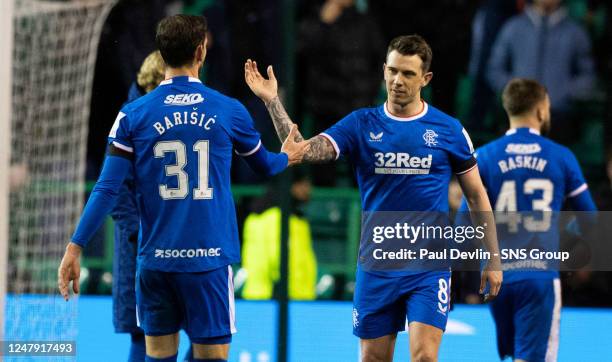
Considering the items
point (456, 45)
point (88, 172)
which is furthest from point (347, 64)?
point (88, 172)

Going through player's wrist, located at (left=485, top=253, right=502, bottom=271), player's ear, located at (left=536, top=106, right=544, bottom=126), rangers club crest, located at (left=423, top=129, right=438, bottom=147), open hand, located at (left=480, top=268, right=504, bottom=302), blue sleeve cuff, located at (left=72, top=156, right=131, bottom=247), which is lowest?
open hand, located at (left=480, top=268, right=504, bottom=302)

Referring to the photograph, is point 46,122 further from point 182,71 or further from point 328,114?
point 182,71

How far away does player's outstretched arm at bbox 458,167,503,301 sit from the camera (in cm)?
512

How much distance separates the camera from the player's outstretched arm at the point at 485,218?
5.12 m

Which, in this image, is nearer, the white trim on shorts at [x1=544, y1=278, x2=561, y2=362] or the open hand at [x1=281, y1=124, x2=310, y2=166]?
the open hand at [x1=281, y1=124, x2=310, y2=166]

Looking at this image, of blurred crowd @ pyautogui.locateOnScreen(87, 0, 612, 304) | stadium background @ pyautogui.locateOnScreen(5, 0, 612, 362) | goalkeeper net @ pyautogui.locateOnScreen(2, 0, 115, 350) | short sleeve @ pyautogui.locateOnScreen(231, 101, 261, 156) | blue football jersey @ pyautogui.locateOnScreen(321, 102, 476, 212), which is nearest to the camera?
short sleeve @ pyautogui.locateOnScreen(231, 101, 261, 156)

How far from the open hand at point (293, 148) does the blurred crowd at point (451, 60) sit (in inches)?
101

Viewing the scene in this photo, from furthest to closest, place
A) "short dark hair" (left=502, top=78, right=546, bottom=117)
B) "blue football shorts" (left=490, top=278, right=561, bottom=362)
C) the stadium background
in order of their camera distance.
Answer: the stadium background < "short dark hair" (left=502, top=78, right=546, bottom=117) < "blue football shorts" (left=490, top=278, right=561, bottom=362)

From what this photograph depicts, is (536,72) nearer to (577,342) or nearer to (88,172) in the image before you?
(577,342)

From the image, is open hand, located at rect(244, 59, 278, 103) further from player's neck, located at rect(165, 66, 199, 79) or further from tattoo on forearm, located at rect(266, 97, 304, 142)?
player's neck, located at rect(165, 66, 199, 79)

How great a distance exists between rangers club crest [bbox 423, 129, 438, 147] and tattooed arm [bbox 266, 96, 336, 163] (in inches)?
16.6

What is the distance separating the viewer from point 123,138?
4.62 meters

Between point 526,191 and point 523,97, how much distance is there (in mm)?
502

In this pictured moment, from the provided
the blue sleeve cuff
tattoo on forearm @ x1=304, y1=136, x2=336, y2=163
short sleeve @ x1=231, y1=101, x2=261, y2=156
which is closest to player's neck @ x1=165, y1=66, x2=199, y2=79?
short sleeve @ x1=231, y1=101, x2=261, y2=156
